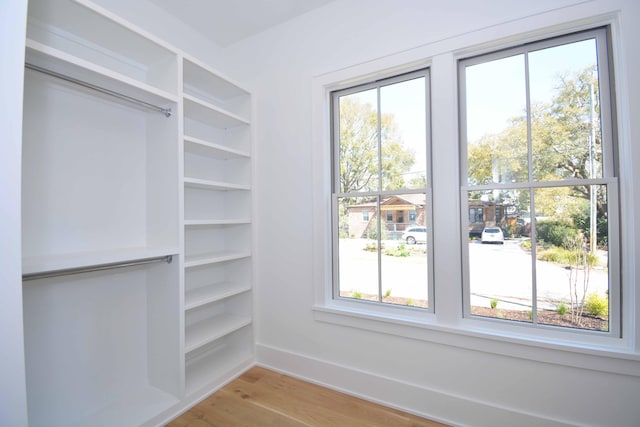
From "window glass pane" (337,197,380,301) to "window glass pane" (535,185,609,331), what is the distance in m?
0.97

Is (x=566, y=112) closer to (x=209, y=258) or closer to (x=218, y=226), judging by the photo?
(x=209, y=258)

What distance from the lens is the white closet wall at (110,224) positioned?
1.46 metres

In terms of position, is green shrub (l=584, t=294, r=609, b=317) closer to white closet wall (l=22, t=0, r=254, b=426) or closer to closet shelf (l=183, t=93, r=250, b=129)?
white closet wall (l=22, t=0, r=254, b=426)

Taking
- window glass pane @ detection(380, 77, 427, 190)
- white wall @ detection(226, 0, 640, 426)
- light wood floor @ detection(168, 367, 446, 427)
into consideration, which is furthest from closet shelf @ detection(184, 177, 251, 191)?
light wood floor @ detection(168, 367, 446, 427)

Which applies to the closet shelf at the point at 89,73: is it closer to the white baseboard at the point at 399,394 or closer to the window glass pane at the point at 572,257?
the white baseboard at the point at 399,394

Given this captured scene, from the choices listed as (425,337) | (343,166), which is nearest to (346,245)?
(343,166)

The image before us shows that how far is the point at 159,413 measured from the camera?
1.65m

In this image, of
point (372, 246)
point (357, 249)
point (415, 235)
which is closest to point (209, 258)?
point (357, 249)

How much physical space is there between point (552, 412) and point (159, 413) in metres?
2.21

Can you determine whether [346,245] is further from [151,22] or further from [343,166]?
[151,22]

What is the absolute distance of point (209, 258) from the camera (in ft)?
6.67

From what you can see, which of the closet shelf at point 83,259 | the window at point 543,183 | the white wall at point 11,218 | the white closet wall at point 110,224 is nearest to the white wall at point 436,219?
the window at point 543,183

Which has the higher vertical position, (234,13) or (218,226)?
(234,13)

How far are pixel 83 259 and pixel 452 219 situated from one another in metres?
2.07
